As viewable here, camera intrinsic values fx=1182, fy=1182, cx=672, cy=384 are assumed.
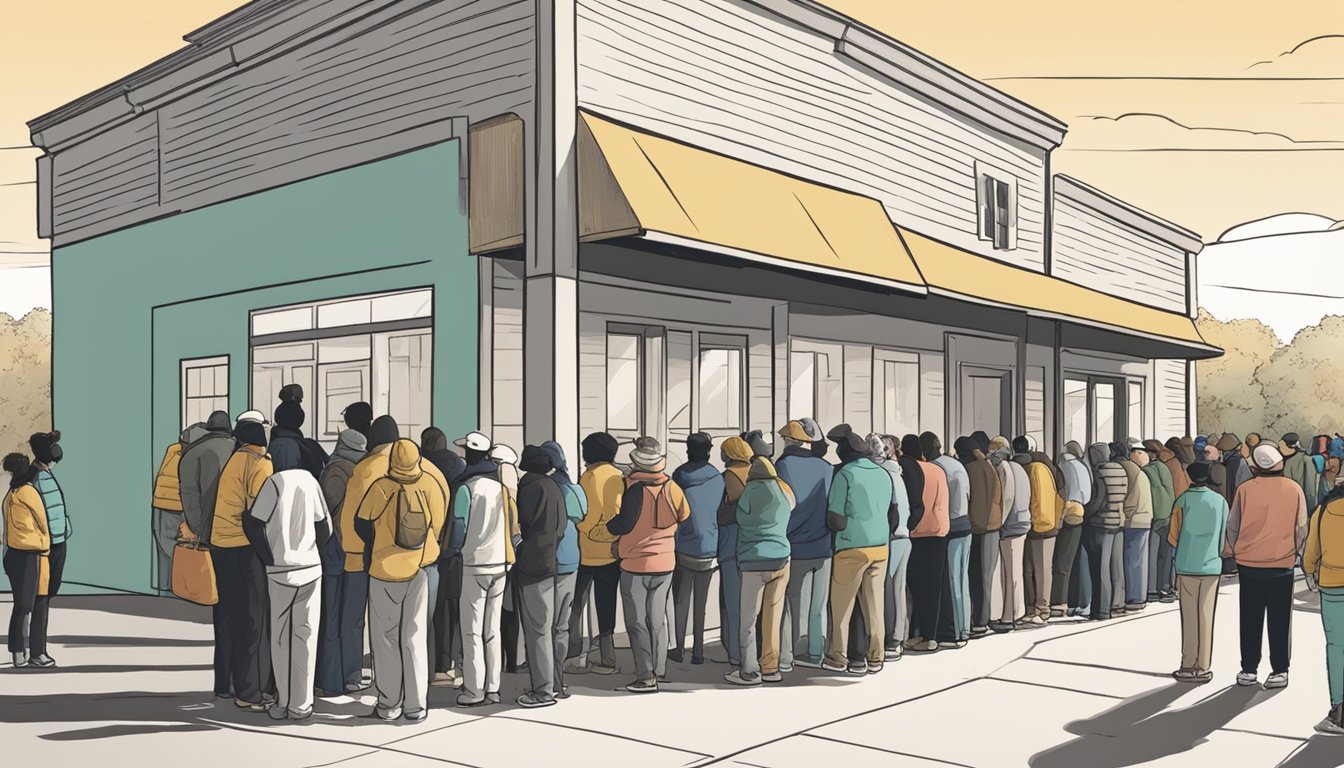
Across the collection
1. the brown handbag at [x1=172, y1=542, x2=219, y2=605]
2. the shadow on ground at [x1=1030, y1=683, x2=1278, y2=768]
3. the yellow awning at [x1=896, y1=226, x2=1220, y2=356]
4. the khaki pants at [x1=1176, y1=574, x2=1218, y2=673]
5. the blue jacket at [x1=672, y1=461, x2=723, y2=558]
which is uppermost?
the yellow awning at [x1=896, y1=226, x2=1220, y2=356]

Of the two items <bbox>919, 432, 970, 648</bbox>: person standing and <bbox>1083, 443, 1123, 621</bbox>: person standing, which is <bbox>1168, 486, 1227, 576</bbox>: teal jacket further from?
<bbox>1083, 443, 1123, 621</bbox>: person standing

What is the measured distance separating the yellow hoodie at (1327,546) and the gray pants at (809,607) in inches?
147

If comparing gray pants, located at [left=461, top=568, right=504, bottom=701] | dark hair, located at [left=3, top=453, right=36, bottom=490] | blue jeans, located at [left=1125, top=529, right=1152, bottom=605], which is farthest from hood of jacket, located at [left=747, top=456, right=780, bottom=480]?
dark hair, located at [left=3, top=453, right=36, bottom=490]

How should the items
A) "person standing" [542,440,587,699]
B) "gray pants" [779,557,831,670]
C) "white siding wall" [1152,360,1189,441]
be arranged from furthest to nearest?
"white siding wall" [1152,360,1189,441]
"gray pants" [779,557,831,670]
"person standing" [542,440,587,699]

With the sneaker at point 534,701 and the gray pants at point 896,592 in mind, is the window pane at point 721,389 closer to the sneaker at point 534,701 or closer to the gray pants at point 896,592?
the gray pants at point 896,592

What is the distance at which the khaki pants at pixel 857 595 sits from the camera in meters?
10.1

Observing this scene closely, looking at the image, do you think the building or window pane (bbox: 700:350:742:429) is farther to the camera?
window pane (bbox: 700:350:742:429)

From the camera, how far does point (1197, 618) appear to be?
1002 cm

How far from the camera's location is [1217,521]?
9875mm

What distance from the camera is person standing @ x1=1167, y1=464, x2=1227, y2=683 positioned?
32.5ft

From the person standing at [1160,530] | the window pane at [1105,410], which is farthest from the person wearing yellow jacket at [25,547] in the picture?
the window pane at [1105,410]

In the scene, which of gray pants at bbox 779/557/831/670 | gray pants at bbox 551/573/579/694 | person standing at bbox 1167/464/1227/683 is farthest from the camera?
gray pants at bbox 779/557/831/670

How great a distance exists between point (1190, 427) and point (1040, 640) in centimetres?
2037

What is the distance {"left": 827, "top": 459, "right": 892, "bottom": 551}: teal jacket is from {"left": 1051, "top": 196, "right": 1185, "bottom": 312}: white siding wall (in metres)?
14.0
